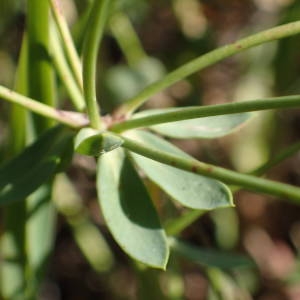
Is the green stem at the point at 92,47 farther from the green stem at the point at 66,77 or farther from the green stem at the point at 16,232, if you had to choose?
the green stem at the point at 16,232

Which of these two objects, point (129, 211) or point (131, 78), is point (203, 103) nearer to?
point (131, 78)

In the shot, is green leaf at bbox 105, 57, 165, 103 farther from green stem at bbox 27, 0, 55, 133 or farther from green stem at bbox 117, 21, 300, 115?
green stem at bbox 117, 21, 300, 115

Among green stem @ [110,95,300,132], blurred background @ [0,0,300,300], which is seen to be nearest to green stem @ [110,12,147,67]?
blurred background @ [0,0,300,300]

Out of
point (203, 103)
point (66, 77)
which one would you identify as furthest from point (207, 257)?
point (203, 103)

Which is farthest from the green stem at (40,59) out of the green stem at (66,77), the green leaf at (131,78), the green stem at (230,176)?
the green leaf at (131,78)

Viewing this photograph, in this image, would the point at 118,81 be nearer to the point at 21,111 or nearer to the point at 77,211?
the point at 77,211
